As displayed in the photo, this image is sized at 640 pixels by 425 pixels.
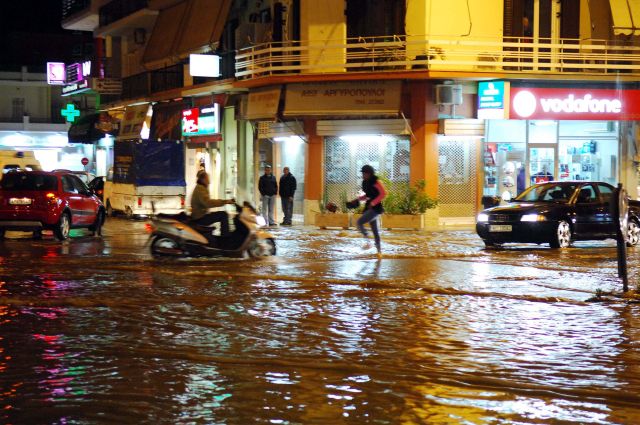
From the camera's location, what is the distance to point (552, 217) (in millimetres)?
21531

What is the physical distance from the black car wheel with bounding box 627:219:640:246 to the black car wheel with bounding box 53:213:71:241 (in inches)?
519

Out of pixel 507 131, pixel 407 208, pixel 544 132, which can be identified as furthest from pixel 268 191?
pixel 544 132

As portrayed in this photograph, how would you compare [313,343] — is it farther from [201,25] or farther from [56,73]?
[56,73]

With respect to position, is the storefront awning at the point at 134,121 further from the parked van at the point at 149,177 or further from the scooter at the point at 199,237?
the scooter at the point at 199,237

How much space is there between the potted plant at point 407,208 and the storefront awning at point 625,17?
7.77m

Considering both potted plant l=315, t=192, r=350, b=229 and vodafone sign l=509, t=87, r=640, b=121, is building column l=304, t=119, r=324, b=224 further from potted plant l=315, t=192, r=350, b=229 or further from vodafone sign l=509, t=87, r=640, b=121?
vodafone sign l=509, t=87, r=640, b=121

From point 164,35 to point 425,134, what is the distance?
17.2 m

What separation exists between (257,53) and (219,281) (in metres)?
17.5

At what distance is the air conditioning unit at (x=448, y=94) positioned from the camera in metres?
29.1

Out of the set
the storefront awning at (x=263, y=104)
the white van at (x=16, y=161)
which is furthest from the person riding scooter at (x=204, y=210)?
the white van at (x=16, y=161)

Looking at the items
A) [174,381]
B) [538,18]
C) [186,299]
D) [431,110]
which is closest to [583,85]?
[538,18]

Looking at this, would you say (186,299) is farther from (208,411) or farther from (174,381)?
(208,411)

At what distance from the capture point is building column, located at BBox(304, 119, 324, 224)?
31438 millimetres

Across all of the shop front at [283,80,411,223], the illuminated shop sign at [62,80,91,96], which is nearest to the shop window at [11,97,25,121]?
the illuminated shop sign at [62,80,91,96]
